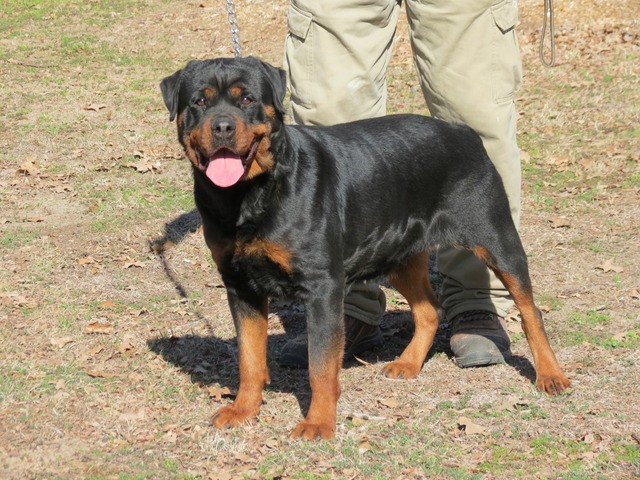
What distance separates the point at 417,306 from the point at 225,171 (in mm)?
1751

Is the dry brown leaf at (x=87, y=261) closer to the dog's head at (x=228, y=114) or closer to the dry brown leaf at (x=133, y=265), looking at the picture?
the dry brown leaf at (x=133, y=265)

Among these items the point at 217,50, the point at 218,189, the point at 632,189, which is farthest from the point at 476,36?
the point at 217,50

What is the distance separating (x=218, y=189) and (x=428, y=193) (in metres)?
1.20

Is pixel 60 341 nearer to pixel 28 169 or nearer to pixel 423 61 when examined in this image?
pixel 423 61

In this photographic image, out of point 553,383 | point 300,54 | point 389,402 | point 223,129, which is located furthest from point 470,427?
point 300,54

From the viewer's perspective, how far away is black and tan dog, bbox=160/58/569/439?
159 inches

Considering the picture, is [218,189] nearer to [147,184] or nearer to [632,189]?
[147,184]

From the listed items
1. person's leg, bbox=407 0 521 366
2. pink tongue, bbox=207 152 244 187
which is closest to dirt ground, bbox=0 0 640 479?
person's leg, bbox=407 0 521 366

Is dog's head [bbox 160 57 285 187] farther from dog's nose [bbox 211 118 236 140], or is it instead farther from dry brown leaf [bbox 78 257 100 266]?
dry brown leaf [bbox 78 257 100 266]

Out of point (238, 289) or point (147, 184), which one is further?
point (147, 184)

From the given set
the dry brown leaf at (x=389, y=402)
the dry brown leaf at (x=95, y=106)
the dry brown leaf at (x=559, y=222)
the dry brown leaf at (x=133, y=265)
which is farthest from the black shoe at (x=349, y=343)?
the dry brown leaf at (x=95, y=106)

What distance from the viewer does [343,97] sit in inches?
198

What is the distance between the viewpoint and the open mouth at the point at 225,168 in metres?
3.94

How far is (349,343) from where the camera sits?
5410 mm
